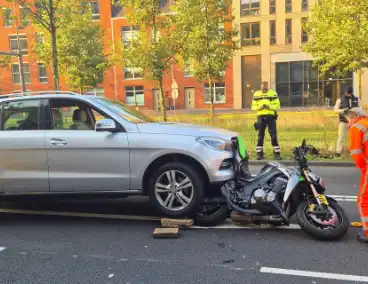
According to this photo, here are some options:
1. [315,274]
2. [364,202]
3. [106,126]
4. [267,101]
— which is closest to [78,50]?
[267,101]

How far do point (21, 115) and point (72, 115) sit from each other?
72 cm

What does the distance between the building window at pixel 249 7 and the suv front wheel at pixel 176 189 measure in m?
38.7

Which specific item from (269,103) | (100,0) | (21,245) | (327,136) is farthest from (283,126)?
(100,0)

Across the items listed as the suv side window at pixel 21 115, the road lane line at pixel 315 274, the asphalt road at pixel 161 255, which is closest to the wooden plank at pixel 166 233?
the asphalt road at pixel 161 255

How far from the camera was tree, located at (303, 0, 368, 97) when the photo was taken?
1784 centimetres

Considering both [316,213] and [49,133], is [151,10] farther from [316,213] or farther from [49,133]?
[316,213]

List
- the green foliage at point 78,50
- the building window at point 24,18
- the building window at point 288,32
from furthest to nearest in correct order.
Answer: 1. the building window at point 288,32
2. the green foliage at point 78,50
3. the building window at point 24,18

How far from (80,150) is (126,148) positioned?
624mm

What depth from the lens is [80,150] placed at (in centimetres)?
541

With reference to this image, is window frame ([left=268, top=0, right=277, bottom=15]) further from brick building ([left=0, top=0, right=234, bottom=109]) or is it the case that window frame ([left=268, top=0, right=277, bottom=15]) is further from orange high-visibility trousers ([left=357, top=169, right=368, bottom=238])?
orange high-visibility trousers ([left=357, top=169, right=368, bottom=238])

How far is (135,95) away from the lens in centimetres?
4644

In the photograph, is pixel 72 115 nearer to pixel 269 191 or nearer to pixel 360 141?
pixel 269 191

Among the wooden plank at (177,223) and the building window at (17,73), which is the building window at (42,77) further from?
the wooden plank at (177,223)

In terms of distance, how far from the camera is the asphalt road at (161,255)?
385 cm
